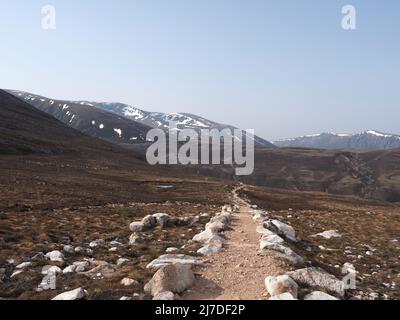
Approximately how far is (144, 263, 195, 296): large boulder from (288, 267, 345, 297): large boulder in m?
3.67

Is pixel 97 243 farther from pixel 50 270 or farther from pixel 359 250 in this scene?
pixel 359 250

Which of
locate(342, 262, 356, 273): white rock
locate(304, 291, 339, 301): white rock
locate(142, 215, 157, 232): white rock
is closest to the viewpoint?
locate(304, 291, 339, 301): white rock

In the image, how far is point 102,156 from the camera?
389ft

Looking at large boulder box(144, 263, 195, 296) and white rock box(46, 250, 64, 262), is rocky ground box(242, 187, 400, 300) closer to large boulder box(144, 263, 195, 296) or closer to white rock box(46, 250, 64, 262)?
large boulder box(144, 263, 195, 296)

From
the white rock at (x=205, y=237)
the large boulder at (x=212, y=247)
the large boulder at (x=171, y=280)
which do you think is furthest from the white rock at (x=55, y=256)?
the white rock at (x=205, y=237)

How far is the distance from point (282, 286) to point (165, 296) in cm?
359

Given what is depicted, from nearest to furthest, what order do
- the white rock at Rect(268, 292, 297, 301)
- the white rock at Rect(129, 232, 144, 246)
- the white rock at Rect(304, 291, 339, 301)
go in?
the white rock at Rect(268, 292, 297, 301) → the white rock at Rect(304, 291, 339, 301) → the white rock at Rect(129, 232, 144, 246)

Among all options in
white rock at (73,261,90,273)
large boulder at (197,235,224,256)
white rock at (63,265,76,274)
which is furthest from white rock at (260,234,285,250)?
white rock at (63,265,76,274)

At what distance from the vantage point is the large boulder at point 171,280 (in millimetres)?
12617

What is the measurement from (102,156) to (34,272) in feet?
349

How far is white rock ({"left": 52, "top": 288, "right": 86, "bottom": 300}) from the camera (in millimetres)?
11852

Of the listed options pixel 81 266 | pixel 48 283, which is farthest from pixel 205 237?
pixel 48 283
